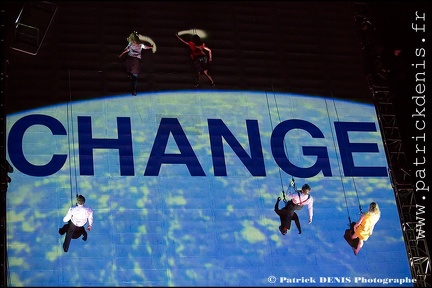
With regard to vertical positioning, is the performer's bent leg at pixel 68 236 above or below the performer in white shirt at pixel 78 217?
below

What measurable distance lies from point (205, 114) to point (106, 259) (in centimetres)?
202

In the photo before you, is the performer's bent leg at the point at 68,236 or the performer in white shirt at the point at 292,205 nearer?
the performer's bent leg at the point at 68,236

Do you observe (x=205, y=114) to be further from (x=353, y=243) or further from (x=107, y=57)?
(x=353, y=243)

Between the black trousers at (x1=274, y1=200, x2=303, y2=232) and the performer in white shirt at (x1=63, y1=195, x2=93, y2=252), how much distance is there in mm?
1984

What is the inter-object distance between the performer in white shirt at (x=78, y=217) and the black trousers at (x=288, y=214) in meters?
1.98

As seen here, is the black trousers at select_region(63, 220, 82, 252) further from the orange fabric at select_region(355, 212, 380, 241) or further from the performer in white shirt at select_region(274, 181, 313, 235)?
the orange fabric at select_region(355, 212, 380, 241)

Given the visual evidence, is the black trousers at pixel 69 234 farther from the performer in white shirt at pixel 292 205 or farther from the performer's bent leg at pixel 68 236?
the performer in white shirt at pixel 292 205

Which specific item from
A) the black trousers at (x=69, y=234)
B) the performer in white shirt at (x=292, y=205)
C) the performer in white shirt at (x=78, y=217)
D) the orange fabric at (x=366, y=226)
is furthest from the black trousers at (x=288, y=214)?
the black trousers at (x=69, y=234)

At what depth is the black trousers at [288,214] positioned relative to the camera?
896 cm

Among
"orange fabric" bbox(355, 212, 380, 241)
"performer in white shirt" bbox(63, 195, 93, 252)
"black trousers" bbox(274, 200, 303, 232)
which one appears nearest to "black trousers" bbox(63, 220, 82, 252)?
"performer in white shirt" bbox(63, 195, 93, 252)

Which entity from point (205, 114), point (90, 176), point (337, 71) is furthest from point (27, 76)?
point (337, 71)

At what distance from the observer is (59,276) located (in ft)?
27.2

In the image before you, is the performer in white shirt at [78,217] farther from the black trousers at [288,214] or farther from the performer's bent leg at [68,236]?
the black trousers at [288,214]

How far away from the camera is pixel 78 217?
337 inches
